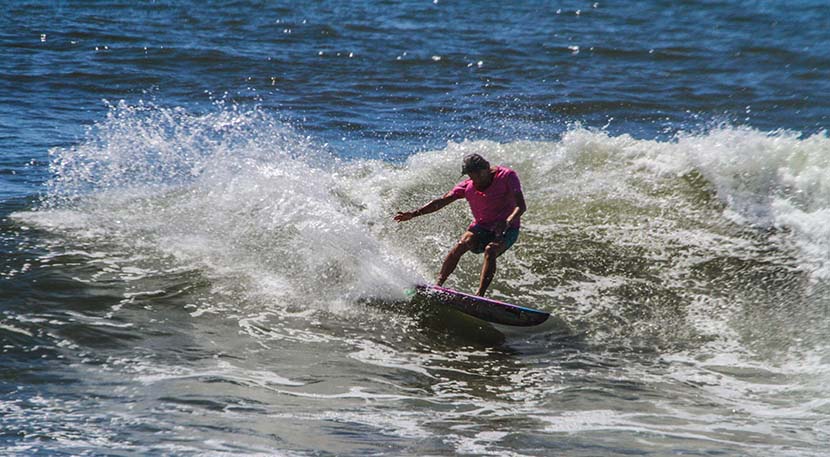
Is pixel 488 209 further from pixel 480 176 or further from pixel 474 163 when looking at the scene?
pixel 474 163

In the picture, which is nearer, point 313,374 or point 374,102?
point 313,374

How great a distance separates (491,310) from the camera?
833 centimetres

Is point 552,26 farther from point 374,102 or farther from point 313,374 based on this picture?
point 313,374

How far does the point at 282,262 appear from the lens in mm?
9656

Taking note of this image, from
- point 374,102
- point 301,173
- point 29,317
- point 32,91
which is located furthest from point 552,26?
point 29,317

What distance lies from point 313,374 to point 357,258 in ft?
7.54

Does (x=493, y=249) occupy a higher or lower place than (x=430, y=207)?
lower

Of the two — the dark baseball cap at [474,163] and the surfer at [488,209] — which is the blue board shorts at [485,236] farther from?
the dark baseball cap at [474,163]

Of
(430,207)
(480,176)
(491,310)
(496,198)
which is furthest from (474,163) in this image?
(491,310)

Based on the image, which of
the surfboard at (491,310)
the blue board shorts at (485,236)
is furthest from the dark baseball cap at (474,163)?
the surfboard at (491,310)

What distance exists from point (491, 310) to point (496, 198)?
116 centimetres

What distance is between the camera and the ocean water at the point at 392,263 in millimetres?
6199

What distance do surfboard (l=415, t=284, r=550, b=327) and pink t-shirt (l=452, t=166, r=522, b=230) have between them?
0.86 m

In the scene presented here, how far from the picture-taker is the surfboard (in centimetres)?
826
